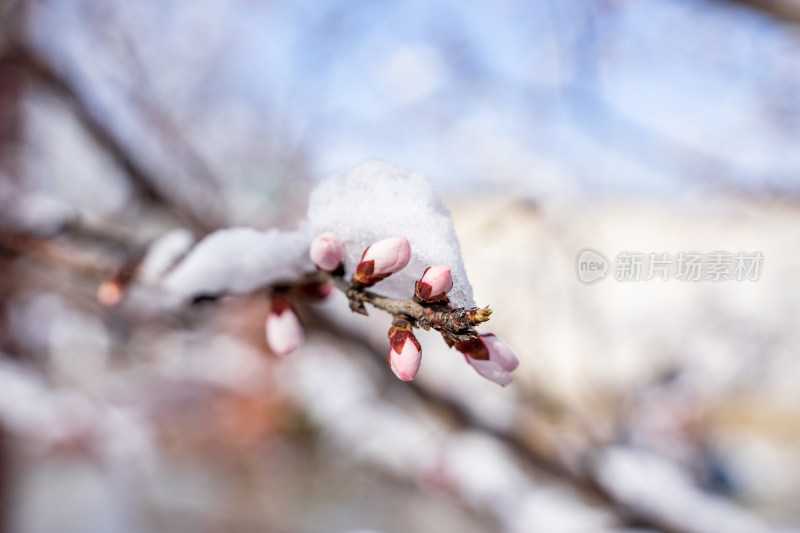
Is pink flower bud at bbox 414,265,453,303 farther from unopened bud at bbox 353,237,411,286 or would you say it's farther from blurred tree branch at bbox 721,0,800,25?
blurred tree branch at bbox 721,0,800,25

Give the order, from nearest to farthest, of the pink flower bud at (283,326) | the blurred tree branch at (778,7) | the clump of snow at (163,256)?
the pink flower bud at (283,326), the clump of snow at (163,256), the blurred tree branch at (778,7)

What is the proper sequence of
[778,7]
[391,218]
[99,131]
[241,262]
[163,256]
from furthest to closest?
[99,131] < [778,7] < [163,256] < [241,262] < [391,218]

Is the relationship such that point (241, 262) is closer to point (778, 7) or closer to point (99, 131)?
point (99, 131)

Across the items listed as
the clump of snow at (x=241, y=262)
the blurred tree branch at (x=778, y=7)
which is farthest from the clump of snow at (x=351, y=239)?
the blurred tree branch at (x=778, y=7)

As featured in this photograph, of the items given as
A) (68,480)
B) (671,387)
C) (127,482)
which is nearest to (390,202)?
(671,387)

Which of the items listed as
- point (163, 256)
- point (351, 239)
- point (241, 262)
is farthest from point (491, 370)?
point (163, 256)

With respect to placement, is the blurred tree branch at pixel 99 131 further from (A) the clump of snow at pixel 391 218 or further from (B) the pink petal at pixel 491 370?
(B) the pink petal at pixel 491 370
